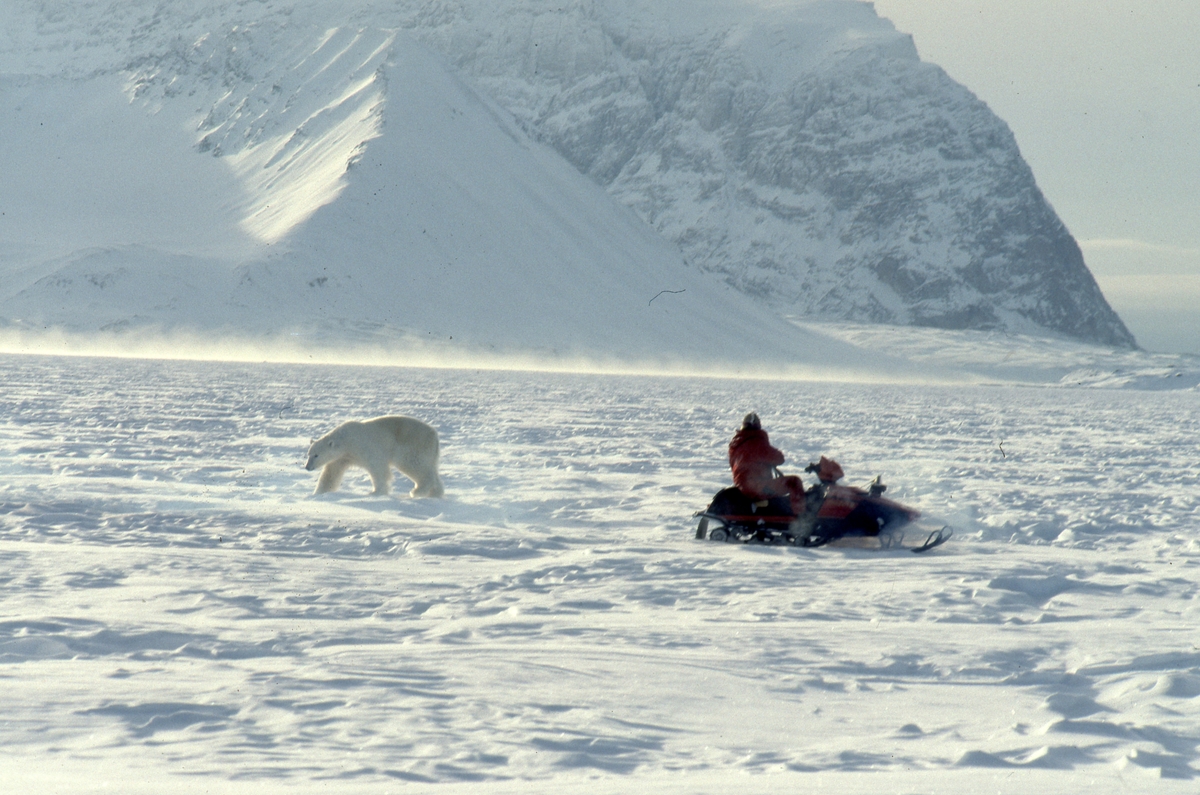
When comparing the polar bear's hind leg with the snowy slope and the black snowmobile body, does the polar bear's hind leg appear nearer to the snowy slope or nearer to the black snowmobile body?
the black snowmobile body

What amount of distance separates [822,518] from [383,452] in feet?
16.7

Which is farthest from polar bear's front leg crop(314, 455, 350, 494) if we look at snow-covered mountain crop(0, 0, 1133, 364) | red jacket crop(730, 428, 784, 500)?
snow-covered mountain crop(0, 0, 1133, 364)

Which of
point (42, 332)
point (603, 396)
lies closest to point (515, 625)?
point (603, 396)

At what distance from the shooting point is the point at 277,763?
4688mm

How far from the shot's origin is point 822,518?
11.1 metres

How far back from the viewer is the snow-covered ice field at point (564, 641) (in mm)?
4832

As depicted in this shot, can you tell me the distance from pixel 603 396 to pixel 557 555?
32.9 m

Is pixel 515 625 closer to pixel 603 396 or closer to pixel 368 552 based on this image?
pixel 368 552

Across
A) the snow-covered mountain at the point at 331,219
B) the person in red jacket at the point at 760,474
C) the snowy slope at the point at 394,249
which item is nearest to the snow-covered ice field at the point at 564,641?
the person in red jacket at the point at 760,474

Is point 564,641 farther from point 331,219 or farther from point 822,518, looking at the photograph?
point 331,219

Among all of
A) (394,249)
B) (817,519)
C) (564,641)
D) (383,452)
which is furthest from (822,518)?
(394,249)

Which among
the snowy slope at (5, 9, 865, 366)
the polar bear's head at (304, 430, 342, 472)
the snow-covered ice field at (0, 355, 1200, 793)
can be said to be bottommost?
the snow-covered ice field at (0, 355, 1200, 793)

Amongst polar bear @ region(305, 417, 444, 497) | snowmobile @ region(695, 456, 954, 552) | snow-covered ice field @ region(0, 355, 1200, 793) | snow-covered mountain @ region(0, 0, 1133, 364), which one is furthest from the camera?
snow-covered mountain @ region(0, 0, 1133, 364)

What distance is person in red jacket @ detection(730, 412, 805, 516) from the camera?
11164 mm
